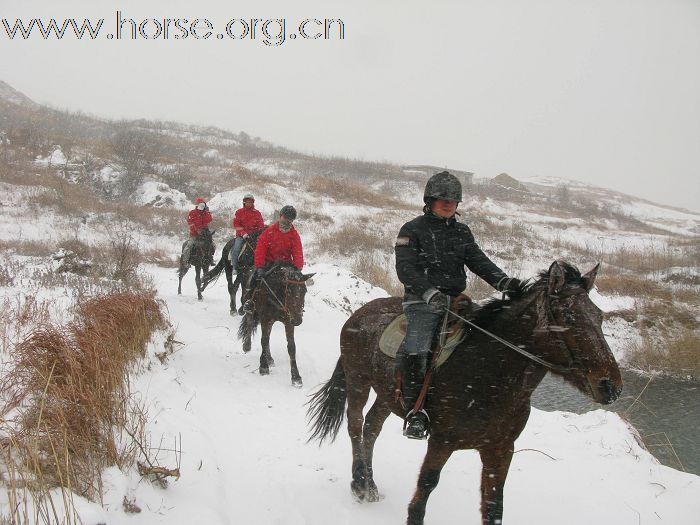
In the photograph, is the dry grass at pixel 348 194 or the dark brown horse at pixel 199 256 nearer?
the dark brown horse at pixel 199 256

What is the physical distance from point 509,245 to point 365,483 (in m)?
19.8

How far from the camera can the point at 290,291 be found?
6.50 metres

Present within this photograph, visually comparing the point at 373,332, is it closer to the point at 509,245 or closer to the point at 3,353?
the point at 3,353

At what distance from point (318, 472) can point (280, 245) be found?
3.71 m

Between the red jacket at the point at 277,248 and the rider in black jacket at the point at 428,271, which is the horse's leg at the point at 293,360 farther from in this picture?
the rider in black jacket at the point at 428,271

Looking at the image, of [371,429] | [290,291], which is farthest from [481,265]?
[290,291]

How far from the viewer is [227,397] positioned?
18.2 feet

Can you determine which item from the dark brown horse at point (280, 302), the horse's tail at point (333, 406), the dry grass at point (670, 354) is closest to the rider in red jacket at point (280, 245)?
the dark brown horse at point (280, 302)

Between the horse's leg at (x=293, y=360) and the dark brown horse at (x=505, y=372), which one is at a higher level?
the dark brown horse at (x=505, y=372)

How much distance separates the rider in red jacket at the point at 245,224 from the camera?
9.23m

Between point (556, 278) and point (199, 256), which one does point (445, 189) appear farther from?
point (199, 256)

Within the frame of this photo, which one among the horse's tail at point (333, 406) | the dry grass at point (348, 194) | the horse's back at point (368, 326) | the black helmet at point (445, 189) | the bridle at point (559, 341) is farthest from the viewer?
the dry grass at point (348, 194)

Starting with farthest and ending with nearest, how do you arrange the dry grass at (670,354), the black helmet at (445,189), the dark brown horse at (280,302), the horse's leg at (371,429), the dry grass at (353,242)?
1. the dry grass at (353,242)
2. the dry grass at (670,354)
3. the dark brown horse at (280,302)
4. the horse's leg at (371,429)
5. the black helmet at (445,189)

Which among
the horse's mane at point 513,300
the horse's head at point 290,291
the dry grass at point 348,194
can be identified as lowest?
the horse's head at point 290,291
